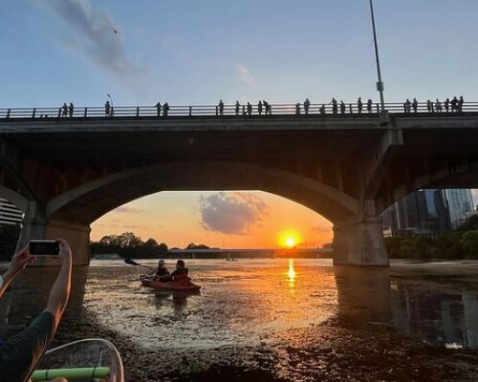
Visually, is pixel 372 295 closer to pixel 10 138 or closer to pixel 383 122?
pixel 383 122

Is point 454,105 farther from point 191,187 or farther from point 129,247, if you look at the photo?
point 129,247

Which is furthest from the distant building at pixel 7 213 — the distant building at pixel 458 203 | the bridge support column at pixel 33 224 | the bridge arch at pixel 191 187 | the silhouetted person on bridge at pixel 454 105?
the distant building at pixel 458 203

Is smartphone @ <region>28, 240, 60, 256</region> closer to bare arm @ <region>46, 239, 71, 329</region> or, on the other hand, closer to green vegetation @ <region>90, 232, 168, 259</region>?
bare arm @ <region>46, 239, 71, 329</region>

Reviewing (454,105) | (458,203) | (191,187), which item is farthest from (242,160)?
(458,203)

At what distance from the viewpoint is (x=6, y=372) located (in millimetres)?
1811

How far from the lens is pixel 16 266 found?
99.4 inches

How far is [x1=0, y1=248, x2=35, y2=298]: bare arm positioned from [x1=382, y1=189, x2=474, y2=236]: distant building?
15425 cm

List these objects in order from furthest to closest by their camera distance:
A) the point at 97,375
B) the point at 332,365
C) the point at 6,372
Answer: the point at 332,365 < the point at 97,375 < the point at 6,372

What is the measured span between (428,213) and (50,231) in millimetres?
159592

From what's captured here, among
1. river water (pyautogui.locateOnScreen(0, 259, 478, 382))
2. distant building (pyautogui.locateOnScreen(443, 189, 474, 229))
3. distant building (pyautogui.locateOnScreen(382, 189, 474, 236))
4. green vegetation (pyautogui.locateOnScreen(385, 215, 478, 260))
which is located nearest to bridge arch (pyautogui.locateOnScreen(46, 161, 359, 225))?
river water (pyautogui.locateOnScreen(0, 259, 478, 382))

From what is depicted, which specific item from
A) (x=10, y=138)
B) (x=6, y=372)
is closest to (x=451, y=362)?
(x=6, y=372)

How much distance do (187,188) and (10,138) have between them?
20907mm

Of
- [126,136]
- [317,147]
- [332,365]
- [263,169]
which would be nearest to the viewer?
[332,365]

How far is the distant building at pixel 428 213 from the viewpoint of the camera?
156 meters
